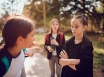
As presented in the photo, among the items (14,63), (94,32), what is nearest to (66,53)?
(14,63)

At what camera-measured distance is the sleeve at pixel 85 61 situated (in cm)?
213

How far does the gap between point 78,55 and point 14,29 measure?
100 cm

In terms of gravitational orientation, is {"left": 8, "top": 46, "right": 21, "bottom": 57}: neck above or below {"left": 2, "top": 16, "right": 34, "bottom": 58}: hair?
below

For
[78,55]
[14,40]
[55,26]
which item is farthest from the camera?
[55,26]

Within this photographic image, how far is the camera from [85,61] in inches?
84.0

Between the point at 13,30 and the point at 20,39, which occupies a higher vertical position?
the point at 13,30

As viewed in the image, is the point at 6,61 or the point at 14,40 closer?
the point at 6,61

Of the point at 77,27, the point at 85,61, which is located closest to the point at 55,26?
the point at 77,27

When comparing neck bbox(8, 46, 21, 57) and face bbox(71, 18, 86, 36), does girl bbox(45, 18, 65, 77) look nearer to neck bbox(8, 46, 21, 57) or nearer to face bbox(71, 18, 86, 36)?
face bbox(71, 18, 86, 36)

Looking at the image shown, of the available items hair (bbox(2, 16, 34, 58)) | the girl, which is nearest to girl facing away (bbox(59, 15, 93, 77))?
hair (bbox(2, 16, 34, 58))

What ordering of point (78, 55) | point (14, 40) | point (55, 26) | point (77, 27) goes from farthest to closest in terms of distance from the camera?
point (55, 26)
point (77, 27)
point (78, 55)
point (14, 40)

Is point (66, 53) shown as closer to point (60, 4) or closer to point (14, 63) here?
point (14, 63)

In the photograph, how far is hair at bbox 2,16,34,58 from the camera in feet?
5.30

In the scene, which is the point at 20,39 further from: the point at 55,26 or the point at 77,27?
the point at 55,26
